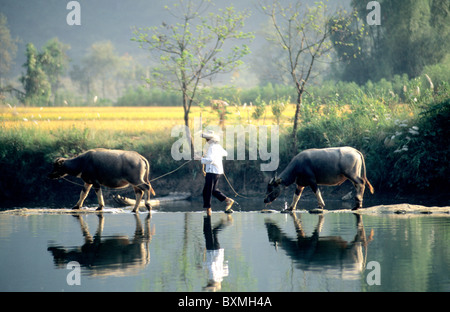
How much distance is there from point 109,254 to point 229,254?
7.13 feet

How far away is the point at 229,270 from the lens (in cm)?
1012

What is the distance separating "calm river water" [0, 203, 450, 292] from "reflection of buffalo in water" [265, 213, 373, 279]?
18mm

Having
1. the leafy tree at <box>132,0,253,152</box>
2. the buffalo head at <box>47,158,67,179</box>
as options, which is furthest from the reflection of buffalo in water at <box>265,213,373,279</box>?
the leafy tree at <box>132,0,253,152</box>

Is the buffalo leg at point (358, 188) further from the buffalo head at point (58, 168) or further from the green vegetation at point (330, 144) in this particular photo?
the buffalo head at point (58, 168)

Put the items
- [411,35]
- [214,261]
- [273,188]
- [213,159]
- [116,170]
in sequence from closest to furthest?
[214,261], [213,159], [116,170], [273,188], [411,35]

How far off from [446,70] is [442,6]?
11.0 meters

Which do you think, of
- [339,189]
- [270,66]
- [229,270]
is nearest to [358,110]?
[339,189]

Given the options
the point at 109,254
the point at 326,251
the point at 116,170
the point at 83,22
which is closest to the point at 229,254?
the point at 326,251

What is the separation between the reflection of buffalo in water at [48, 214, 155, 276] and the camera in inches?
407

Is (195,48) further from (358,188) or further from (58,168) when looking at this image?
(358,188)

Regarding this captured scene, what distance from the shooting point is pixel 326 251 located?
11461 millimetres

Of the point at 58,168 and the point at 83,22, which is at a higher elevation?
the point at 83,22

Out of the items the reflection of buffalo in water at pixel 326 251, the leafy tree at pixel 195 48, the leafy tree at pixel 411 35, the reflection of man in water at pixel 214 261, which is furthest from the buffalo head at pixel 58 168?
Answer: the leafy tree at pixel 411 35

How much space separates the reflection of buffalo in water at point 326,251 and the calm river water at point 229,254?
2cm
